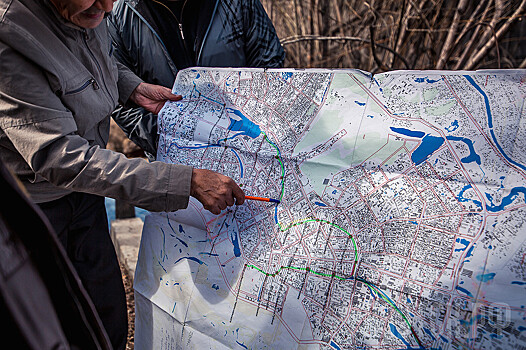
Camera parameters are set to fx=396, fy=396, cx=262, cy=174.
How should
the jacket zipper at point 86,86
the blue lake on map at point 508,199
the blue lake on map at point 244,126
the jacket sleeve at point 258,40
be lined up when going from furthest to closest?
the jacket sleeve at point 258,40 < the blue lake on map at point 244,126 < the jacket zipper at point 86,86 < the blue lake on map at point 508,199

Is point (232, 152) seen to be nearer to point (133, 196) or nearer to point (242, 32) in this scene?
point (133, 196)

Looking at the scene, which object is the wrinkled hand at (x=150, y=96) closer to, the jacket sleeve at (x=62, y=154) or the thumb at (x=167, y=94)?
the thumb at (x=167, y=94)

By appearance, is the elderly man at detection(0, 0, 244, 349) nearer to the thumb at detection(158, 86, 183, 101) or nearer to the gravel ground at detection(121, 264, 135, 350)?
the thumb at detection(158, 86, 183, 101)

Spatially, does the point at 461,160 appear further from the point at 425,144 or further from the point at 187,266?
the point at 187,266

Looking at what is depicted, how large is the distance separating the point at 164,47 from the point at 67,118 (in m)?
0.67

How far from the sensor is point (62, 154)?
3.82ft

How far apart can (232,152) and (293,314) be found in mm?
597

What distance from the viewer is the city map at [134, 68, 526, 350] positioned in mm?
943

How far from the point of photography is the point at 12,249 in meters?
0.70

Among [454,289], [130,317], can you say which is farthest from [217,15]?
[130,317]

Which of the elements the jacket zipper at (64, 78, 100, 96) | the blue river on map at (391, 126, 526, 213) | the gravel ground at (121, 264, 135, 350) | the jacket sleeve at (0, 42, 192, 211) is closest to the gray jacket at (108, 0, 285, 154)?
the jacket zipper at (64, 78, 100, 96)

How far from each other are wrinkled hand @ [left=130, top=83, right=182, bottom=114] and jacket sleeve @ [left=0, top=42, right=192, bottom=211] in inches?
18.5

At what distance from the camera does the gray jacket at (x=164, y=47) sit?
5.53 feet

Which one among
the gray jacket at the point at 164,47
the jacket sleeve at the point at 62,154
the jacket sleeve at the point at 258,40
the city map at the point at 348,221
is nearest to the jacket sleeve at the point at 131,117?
the gray jacket at the point at 164,47
